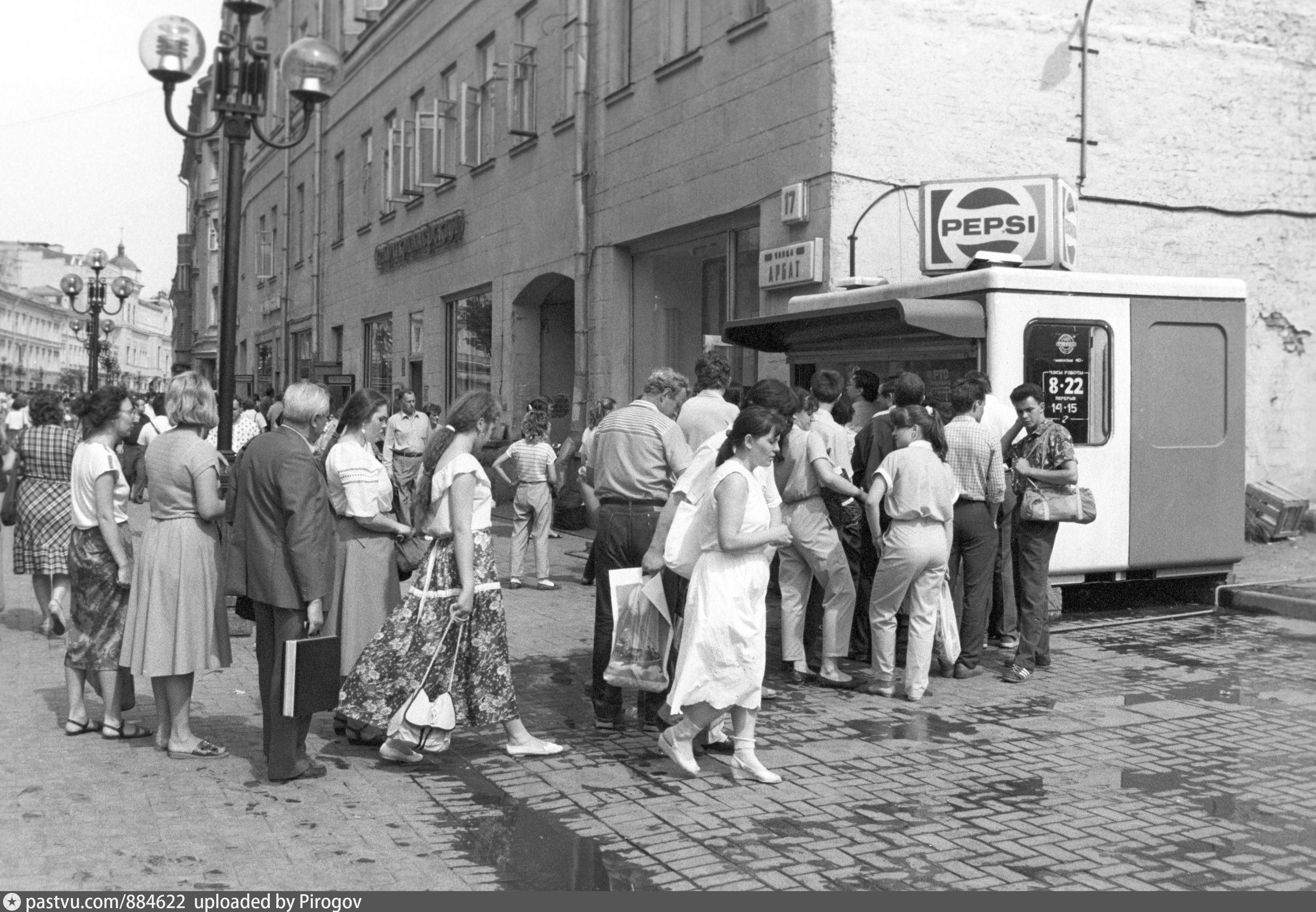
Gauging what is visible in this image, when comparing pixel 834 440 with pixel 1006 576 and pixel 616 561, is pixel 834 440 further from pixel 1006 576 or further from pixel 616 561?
pixel 616 561

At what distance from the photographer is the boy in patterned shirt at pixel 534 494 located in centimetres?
1249

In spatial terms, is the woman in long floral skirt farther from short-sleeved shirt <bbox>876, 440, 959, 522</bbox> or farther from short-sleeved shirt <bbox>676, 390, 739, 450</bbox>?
short-sleeved shirt <bbox>876, 440, 959, 522</bbox>

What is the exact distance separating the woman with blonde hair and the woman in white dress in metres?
2.16

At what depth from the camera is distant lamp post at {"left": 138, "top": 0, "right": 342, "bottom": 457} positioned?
33.9 feet

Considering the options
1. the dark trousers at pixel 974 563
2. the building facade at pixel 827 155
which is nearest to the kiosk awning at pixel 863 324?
the building facade at pixel 827 155

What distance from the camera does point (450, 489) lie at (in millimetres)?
6117

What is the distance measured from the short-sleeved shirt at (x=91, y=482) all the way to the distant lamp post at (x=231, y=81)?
9.68 feet

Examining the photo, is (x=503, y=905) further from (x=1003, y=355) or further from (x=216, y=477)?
(x=1003, y=355)

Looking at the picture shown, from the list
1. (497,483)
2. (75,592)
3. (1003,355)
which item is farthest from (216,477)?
(497,483)

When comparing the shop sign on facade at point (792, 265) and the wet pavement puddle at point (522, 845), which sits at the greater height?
the shop sign on facade at point (792, 265)

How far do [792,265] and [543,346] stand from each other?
8.43m

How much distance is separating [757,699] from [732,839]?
936mm

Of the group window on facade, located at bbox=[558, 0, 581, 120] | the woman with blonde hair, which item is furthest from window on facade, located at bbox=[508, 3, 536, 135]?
the woman with blonde hair

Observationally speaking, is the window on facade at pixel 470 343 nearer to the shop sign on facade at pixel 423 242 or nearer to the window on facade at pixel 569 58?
the shop sign on facade at pixel 423 242
